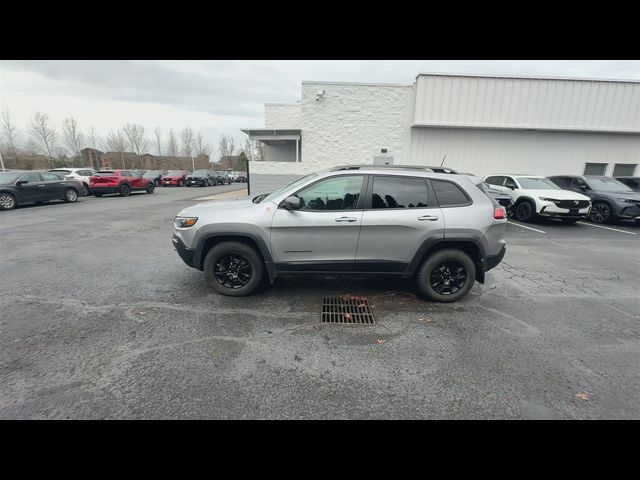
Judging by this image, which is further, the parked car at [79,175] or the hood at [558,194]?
the parked car at [79,175]

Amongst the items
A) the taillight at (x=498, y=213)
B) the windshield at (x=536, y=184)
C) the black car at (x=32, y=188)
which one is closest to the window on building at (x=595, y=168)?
the windshield at (x=536, y=184)

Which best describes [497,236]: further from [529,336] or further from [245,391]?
[245,391]

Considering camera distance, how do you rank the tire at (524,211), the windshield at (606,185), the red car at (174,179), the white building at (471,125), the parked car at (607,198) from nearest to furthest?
the parked car at (607,198) → the tire at (524,211) → the windshield at (606,185) → the white building at (471,125) → the red car at (174,179)

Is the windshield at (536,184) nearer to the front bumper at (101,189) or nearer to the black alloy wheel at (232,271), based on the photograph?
the black alloy wheel at (232,271)

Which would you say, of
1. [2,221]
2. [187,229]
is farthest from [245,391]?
[2,221]

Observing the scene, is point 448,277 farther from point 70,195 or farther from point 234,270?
point 70,195

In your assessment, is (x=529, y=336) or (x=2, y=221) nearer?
(x=529, y=336)

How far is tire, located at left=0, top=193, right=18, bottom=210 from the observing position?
11273 millimetres

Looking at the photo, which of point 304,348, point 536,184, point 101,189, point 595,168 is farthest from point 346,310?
point 101,189

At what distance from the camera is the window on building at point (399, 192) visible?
12.6ft

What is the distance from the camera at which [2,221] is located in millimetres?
9234

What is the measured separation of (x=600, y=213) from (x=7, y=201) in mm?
23215

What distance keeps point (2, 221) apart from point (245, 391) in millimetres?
12188
